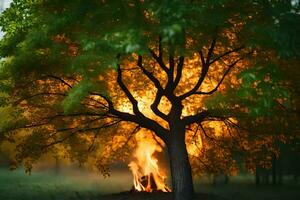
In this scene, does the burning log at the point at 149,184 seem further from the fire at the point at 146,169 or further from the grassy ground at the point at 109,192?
the grassy ground at the point at 109,192

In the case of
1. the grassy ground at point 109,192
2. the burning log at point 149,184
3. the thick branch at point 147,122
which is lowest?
the grassy ground at point 109,192

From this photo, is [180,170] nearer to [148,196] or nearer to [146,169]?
[148,196]

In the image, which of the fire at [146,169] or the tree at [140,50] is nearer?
the tree at [140,50]

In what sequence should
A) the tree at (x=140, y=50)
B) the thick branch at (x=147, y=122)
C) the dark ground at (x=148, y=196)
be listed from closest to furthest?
the tree at (x=140, y=50), the thick branch at (x=147, y=122), the dark ground at (x=148, y=196)

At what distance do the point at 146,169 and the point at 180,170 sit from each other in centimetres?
573

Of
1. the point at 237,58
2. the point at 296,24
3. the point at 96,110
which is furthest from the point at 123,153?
the point at 296,24

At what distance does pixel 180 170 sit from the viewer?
19.3 m

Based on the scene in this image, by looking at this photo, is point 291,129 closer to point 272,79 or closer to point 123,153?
point 272,79

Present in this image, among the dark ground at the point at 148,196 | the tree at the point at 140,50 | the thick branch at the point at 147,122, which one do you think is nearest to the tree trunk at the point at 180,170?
the tree at the point at 140,50

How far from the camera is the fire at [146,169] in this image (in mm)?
24359

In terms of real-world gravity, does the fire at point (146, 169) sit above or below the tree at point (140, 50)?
below

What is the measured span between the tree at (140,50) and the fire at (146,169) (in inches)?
149

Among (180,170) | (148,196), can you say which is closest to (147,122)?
(180,170)

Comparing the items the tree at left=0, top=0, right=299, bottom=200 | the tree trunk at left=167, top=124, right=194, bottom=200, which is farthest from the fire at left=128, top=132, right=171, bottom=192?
the tree trunk at left=167, top=124, right=194, bottom=200
